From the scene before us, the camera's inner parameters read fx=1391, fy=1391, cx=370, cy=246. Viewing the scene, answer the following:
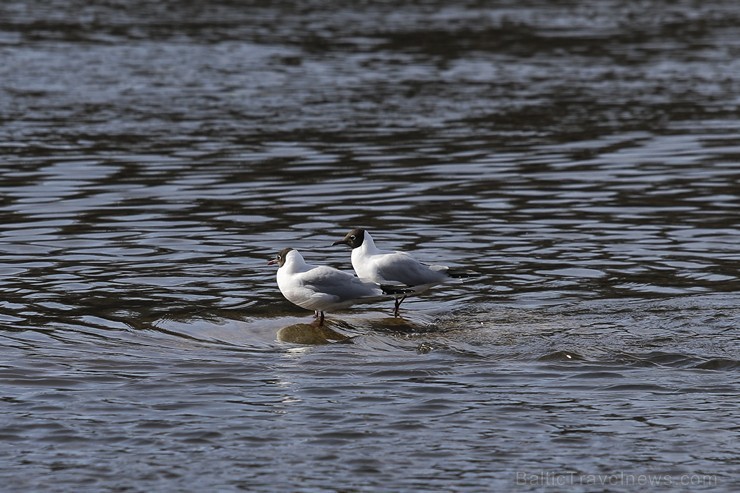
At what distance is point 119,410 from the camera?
973 cm

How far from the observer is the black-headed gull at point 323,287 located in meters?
12.2

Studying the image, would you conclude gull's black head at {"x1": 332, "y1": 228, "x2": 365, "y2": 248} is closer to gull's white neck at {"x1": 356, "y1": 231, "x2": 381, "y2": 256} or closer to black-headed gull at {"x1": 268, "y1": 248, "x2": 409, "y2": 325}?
gull's white neck at {"x1": 356, "y1": 231, "x2": 381, "y2": 256}

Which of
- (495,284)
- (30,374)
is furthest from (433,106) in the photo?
(30,374)

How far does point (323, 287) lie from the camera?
1222 centimetres

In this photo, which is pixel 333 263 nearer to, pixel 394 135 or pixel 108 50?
pixel 394 135

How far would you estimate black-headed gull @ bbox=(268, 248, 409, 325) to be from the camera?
12219mm

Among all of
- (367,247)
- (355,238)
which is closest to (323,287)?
(367,247)

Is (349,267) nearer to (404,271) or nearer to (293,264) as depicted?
(404,271)

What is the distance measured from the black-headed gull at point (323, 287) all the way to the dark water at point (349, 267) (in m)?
0.34

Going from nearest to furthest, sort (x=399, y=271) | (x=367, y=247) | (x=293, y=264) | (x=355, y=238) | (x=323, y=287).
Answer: (x=323, y=287) < (x=293, y=264) < (x=399, y=271) < (x=367, y=247) < (x=355, y=238)

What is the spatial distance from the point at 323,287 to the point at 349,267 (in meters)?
2.83

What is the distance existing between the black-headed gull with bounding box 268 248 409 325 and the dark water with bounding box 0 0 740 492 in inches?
13.5

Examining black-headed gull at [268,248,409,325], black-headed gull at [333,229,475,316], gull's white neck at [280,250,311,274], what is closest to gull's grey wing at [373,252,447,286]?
black-headed gull at [333,229,475,316]

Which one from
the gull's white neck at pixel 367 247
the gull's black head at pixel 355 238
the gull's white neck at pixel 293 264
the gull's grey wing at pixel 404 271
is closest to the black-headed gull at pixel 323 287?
the gull's white neck at pixel 293 264
